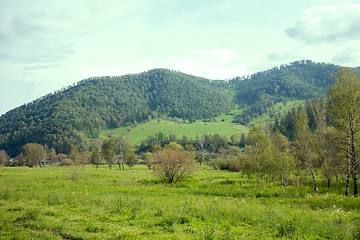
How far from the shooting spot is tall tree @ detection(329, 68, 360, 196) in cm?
2295

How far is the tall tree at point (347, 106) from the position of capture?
22953 millimetres

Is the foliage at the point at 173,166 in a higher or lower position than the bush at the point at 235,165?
higher

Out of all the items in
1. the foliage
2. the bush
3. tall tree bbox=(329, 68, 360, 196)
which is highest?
tall tree bbox=(329, 68, 360, 196)

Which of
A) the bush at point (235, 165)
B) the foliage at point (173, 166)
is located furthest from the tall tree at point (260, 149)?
the bush at point (235, 165)

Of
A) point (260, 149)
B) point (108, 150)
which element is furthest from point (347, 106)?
point (108, 150)

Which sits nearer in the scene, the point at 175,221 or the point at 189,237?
the point at 189,237

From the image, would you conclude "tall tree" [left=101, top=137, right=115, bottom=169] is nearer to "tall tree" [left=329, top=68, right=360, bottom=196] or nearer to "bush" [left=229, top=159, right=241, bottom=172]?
"bush" [left=229, top=159, right=241, bottom=172]

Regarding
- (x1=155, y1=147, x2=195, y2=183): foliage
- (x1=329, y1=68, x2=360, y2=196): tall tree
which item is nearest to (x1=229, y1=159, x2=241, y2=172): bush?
(x1=155, y1=147, x2=195, y2=183): foliage

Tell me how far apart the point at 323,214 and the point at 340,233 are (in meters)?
4.49

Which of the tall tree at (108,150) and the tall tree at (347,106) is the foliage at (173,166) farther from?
the tall tree at (108,150)

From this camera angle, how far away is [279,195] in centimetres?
2444

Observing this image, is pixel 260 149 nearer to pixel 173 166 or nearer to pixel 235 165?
pixel 173 166

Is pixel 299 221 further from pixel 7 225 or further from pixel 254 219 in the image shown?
pixel 7 225

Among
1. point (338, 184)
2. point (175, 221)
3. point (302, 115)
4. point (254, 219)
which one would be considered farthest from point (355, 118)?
point (175, 221)
